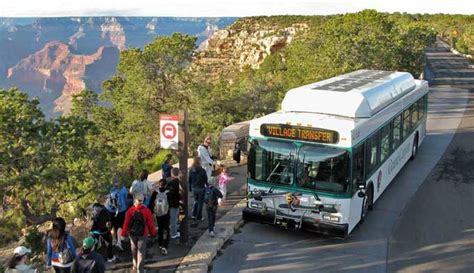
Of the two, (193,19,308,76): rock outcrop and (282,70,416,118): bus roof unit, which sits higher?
(193,19,308,76): rock outcrop

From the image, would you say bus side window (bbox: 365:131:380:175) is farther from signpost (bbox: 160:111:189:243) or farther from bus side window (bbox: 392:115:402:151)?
signpost (bbox: 160:111:189:243)

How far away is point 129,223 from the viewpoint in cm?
848

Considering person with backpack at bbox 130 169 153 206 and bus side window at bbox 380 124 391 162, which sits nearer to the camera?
person with backpack at bbox 130 169 153 206

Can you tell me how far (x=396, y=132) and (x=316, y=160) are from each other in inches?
203

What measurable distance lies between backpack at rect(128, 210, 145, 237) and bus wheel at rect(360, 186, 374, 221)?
17.6 feet

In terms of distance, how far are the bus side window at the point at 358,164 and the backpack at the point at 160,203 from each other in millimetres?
3824

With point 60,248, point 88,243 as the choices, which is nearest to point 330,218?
point 88,243

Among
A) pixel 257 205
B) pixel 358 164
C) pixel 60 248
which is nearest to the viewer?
pixel 60 248

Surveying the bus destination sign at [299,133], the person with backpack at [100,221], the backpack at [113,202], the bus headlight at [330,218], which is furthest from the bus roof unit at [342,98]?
the person with backpack at [100,221]

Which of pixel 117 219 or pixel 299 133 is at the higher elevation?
pixel 299 133

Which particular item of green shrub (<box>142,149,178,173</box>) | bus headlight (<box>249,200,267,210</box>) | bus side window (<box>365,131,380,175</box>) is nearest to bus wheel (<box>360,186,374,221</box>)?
bus side window (<box>365,131,380,175</box>)

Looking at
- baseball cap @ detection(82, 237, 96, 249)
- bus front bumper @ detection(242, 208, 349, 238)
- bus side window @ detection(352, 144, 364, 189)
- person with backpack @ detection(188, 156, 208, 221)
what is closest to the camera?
baseball cap @ detection(82, 237, 96, 249)

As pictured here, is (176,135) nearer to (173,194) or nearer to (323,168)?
(173,194)

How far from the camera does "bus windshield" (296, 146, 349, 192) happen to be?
33.1 ft
